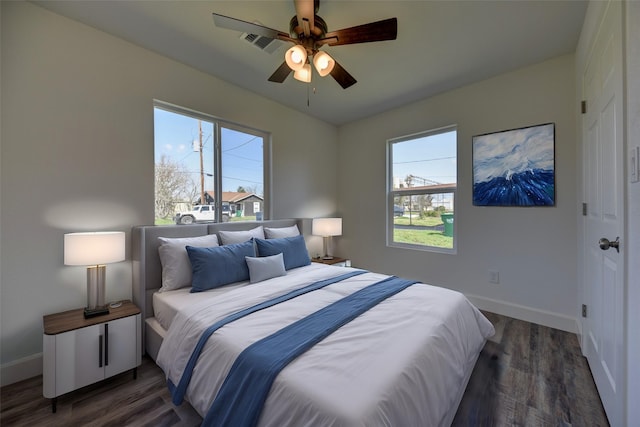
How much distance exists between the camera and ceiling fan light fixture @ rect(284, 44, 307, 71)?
173 centimetres

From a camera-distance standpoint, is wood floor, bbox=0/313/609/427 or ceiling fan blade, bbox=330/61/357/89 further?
ceiling fan blade, bbox=330/61/357/89

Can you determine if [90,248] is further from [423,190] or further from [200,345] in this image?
[423,190]

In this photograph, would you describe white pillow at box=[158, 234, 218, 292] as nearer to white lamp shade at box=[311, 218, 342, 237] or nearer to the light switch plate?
white lamp shade at box=[311, 218, 342, 237]

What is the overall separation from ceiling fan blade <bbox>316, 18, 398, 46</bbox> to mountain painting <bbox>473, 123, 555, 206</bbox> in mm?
1998

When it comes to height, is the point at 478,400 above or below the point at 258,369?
below

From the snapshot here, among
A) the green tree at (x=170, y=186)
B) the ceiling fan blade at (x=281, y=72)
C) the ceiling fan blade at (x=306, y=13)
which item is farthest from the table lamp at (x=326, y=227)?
the ceiling fan blade at (x=306, y=13)

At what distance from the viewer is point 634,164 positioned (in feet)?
3.61

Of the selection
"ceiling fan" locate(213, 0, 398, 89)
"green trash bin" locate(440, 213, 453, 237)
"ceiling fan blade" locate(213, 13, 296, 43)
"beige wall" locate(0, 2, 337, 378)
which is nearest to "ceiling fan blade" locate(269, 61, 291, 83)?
"ceiling fan" locate(213, 0, 398, 89)

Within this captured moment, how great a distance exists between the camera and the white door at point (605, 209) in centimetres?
127

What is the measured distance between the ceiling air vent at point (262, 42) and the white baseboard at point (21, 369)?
117 inches

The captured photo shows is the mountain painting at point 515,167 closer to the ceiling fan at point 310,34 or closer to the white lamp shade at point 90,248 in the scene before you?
the ceiling fan at point 310,34

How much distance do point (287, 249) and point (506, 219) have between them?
245cm

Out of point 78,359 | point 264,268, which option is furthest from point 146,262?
point 264,268

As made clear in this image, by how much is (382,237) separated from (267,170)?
1.98m
